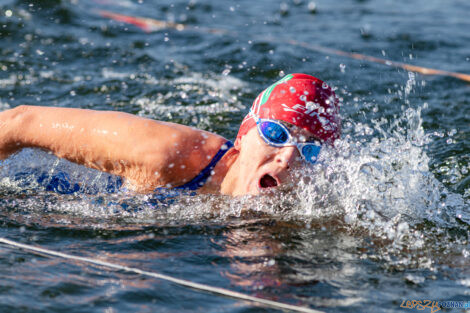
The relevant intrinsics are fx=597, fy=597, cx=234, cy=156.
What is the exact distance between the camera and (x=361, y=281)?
3.03 metres

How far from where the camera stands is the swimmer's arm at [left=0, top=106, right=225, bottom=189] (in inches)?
Answer: 148

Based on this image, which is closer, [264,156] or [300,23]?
[264,156]

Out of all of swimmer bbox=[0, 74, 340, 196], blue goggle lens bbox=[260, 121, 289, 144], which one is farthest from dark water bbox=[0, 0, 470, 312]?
blue goggle lens bbox=[260, 121, 289, 144]

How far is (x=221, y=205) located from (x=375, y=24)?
7.55 meters

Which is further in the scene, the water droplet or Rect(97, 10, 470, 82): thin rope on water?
the water droplet

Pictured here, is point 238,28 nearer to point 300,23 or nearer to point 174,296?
point 300,23

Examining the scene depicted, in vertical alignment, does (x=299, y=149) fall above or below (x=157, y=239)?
above

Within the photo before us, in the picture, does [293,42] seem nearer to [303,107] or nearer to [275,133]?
[303,107]

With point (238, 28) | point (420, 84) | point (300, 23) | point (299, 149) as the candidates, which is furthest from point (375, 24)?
point (299, 149)

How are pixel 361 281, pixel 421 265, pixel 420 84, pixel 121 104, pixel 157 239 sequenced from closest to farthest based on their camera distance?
pixel 361 281 < pixel 421 265 < pixel 157 239 < pixel 121 104 < pixel 420 84

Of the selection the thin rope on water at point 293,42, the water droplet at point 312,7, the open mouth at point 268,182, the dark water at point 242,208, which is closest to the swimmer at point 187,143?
the open mouth at point 268,182

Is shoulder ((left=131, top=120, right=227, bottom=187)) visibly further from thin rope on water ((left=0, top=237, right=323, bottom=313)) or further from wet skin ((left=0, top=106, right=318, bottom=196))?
thin rope on water ((left=0, top=237, right=323, bottom=313))

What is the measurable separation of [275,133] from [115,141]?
1010 millimetres

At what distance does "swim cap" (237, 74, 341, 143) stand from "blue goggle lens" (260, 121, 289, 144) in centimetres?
7
